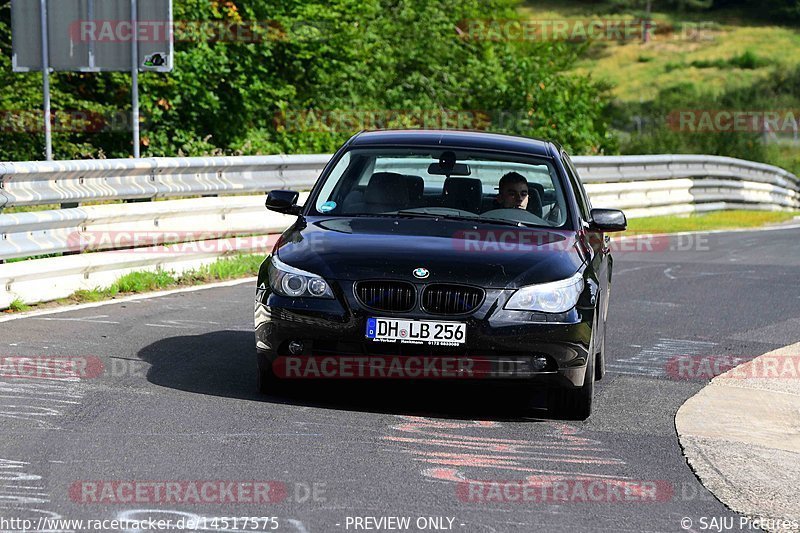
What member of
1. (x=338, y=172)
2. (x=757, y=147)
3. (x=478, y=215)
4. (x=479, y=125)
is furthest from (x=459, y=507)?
(x=757, y=147)

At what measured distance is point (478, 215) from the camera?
8133 millimetres

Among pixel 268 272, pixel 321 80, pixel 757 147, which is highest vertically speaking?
pixel 268 272

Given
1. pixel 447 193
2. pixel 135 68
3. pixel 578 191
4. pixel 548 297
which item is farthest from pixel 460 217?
pixel 135 68

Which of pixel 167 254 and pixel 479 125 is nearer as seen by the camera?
pixel 167 254

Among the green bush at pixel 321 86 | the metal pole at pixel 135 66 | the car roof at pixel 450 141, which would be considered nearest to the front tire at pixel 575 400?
the car roof at pixel 450 141

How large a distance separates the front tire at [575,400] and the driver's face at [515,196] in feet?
4.60

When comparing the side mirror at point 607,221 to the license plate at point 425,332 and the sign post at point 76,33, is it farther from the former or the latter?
the sign post at point 76,33

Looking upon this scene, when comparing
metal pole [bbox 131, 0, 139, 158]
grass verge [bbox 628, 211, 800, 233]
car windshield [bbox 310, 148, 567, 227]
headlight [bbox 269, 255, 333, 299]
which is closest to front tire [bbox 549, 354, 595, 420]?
car windshield [bbox 310, 148, 567, 227]

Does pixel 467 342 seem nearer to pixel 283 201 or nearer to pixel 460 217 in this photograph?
pixel 460 217

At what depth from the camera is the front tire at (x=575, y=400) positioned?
7.14 m

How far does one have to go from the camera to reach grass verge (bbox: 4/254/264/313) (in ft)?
34.8

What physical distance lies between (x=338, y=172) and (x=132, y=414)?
2.87 meters

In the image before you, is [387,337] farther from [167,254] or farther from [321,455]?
[167,254]

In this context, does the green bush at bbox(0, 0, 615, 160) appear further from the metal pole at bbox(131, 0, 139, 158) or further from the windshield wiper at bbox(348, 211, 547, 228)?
the windshield wiper at bbox(348, 211, 547, 228)
